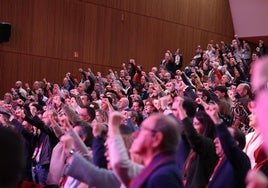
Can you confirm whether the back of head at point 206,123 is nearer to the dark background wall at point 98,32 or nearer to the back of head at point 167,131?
the back of head at point 167,131

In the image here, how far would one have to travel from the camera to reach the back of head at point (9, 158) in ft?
4.27

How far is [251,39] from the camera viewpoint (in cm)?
1631

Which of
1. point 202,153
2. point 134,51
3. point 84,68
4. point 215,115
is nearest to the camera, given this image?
point 215,115

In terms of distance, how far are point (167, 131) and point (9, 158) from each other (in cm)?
91

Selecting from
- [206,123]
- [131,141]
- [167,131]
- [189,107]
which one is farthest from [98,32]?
[167,131]

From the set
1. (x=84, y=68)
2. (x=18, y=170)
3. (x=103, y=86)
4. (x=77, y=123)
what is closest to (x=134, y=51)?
(x=84, y=68)

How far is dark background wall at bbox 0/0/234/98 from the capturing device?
471 inches

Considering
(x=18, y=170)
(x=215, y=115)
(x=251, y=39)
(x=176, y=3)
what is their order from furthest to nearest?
(x=251, y=39) → (x=176, y=3) → (x=215, y=115) → (x=18, y=170)

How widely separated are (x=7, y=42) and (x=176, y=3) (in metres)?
5.51

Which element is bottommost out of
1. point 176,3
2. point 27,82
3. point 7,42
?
point 27,82

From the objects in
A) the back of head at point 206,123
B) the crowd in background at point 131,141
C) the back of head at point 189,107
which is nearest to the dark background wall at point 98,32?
the crowd in background at point 131,141

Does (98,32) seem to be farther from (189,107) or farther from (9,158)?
(9,158)

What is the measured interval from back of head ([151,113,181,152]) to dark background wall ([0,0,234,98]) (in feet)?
32.1

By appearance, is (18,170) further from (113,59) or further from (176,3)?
(176,3)
